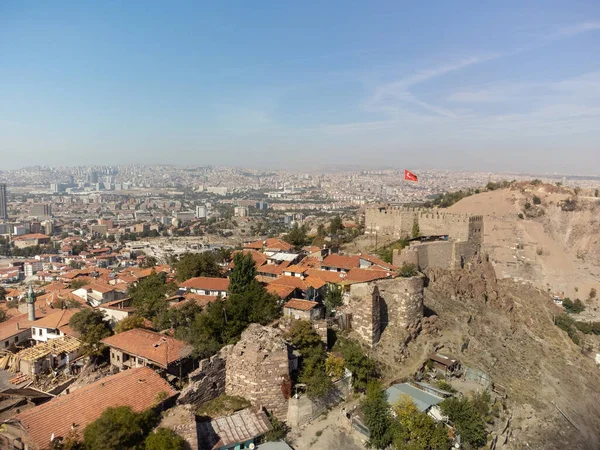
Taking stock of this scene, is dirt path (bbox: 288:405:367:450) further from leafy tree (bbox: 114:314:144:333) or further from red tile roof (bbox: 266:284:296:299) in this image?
leafy tree (bbox: 114:314:144:333)

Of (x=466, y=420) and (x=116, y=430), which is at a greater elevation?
(x=116, y=430)

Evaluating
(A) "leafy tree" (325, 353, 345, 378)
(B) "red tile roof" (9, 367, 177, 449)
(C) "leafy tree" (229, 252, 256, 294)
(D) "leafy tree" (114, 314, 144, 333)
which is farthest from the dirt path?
(D) "leafy tree" (114, 314, 144, 333)

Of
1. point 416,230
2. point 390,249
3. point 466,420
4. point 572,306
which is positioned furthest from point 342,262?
point 572,306

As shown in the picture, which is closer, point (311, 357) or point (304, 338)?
point (311, 357)

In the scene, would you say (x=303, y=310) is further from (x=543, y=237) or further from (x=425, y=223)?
(x=543, y=237)

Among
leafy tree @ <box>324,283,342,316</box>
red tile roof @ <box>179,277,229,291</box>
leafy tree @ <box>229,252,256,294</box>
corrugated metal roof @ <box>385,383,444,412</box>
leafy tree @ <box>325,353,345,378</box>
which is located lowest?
corrugated metal roof @ <box>385,383,444,412</box>

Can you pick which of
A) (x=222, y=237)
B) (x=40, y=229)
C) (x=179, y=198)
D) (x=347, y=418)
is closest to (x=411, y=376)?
(x=347, y=418)

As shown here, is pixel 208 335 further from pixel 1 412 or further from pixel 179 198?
pixel 179 198
